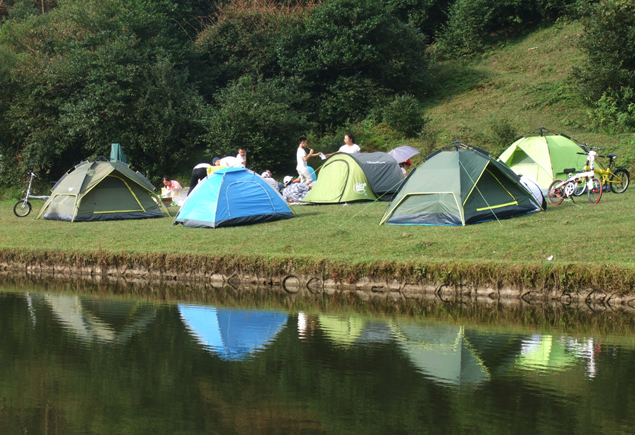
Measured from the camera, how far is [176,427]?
5.09 meters

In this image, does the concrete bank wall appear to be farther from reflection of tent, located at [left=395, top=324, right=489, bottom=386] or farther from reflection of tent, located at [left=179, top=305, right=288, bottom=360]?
reflection of tent, located at [left=395, top=324, right=489, bottom=386]

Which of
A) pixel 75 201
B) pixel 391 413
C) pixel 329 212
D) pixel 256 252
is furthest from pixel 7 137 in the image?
pixel 391 413

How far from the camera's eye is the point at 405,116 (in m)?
25.1

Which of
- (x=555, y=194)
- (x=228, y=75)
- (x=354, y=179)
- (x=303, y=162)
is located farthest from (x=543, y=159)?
(x=228, y=75)

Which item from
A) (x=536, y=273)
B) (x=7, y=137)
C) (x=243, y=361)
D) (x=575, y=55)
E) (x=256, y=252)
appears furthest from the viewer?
(x=575, y=55)

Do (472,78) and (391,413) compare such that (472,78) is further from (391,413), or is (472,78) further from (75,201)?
(391,413)

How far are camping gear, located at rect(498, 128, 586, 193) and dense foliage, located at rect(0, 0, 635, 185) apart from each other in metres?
4.68

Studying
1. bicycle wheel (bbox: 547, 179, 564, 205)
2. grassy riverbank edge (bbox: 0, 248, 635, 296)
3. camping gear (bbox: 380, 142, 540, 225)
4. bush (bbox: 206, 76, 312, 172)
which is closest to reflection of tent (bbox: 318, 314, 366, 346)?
grassy riverbank edge (bbox: 0, 248, 635, 296)

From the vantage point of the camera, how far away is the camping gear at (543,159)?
17.6 m

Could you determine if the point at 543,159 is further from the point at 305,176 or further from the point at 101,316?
the point at 101,316

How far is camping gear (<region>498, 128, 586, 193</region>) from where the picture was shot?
691 inches

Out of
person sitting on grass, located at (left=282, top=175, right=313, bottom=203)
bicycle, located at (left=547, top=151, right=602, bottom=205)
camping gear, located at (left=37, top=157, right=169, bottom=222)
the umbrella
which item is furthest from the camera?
the umbrella

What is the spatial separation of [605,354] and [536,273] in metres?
2.56

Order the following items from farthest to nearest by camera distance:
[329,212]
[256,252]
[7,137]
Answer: [7,137]
[329,212]
[256,252]
